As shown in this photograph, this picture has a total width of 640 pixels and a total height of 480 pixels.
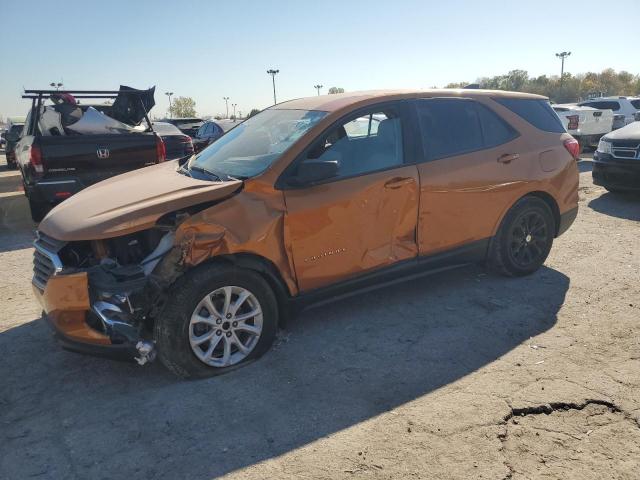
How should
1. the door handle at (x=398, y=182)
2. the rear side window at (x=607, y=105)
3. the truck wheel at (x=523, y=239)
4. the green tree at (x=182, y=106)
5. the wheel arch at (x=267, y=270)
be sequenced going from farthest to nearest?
the green tree at (x=182, y=106) < the rear side window at (x=607, y=105) < the truck wheel at (x=523, y=239) < the door handle at (x=398, y=182) < the wheel arch at (x=267, y=270)

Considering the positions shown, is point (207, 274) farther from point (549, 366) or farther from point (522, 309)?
point (522, 309)

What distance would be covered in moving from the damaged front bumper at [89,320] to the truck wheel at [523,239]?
10.4 feet

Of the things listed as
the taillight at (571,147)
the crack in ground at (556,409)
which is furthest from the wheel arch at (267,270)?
the taillight at (571,147)

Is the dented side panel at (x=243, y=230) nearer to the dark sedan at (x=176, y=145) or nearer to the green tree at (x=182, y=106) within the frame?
the dark sedan at (x=176, y=145)

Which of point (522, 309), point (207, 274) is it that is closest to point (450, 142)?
point (522, 309)

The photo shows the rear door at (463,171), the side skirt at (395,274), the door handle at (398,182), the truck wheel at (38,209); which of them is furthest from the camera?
the truck wheel at (38,209)

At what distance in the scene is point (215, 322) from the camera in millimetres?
3289

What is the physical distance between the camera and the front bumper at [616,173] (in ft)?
25.4

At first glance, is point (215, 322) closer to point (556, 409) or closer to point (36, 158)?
point (556, 409)

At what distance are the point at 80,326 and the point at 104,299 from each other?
0.78 feet

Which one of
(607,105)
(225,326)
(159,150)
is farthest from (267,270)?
(607,105)

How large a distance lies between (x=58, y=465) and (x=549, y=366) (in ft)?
9.75

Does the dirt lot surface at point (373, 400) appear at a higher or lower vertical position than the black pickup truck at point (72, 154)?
lower

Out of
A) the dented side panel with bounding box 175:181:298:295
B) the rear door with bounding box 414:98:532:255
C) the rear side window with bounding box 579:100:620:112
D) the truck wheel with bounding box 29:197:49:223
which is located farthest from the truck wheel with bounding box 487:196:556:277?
the rear side window with bounding box 579:100:620:112
